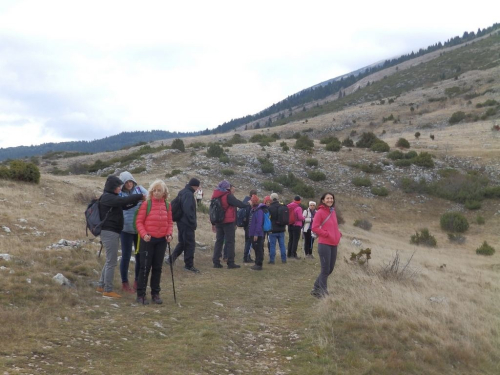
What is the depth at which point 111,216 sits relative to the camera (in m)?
6.37

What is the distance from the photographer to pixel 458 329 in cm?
604

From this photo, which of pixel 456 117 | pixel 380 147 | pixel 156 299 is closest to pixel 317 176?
pixel 380 147

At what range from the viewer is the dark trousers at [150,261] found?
6254mm

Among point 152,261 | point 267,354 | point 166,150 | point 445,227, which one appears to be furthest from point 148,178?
point 267,354

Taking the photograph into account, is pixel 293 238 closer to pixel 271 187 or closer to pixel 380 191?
pixel 271 187

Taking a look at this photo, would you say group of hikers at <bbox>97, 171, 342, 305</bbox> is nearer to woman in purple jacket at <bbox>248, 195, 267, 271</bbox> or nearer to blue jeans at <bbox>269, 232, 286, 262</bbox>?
woman in purple jacket at <bbox>248, 195, 267, 271</bbox>

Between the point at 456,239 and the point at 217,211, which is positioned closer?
the point at 217,211

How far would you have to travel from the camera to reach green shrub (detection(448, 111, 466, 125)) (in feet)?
166

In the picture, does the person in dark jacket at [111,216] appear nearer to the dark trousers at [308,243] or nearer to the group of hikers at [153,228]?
the group of hikers at [153,228]

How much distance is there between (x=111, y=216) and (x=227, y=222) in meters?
3.86

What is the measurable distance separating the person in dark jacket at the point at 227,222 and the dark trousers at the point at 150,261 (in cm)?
337

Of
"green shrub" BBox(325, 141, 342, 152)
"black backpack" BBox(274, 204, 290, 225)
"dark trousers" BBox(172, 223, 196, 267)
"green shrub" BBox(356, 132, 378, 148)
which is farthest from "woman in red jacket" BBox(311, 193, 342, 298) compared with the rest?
"green shrub" BBox(356, 132, 378, 148)

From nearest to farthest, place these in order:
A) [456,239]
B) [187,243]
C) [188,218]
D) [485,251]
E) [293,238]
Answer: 1. [188,218]
2. [187,243]
3. [293,238]
4. [485,251]
5. [456,239]

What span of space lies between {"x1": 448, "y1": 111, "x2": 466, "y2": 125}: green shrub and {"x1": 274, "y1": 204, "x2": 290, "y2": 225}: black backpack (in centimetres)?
4747
